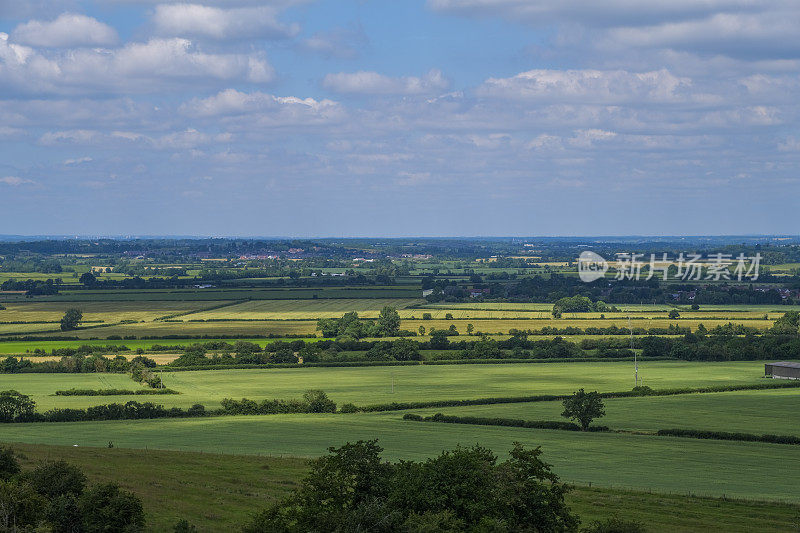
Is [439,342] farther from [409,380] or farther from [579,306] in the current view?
[579,306]

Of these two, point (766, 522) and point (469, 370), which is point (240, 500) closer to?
point (766, 522)

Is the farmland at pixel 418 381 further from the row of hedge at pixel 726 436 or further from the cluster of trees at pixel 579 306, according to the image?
the cluster of trees at pixel 579 306

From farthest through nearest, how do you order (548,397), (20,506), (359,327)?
1. (359,327)
2. (548,397)
3. (20,506)

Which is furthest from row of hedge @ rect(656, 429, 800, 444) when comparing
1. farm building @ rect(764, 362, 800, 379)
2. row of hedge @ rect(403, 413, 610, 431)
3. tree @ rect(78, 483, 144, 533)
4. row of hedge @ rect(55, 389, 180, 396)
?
row of hedge @ rect(55, 389, 180, 396)

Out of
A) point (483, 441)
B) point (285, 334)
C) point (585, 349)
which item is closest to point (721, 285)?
point (585, 349)

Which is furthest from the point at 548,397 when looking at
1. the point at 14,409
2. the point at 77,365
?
the point at 77,365

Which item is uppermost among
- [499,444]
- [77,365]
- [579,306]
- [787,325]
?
[787,325]
